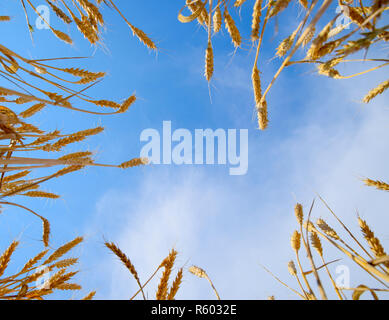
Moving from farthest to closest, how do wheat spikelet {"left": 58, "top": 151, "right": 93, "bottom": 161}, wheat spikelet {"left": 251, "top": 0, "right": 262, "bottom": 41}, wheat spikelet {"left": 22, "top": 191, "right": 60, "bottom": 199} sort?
wheat spikelet {"left": 22, "top": 191, "right": 60, "bottom": 199}
wheat spikelet {"left": 58, "top": 151, "right": 93, "bottom": 161}
wheat spikelet {"left": 251, "top": 0, "right": 262, "bottom": 41}

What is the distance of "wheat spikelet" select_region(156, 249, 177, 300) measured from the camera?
1.18 meters

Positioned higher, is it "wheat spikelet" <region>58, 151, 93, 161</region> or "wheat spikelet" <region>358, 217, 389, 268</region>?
"wheat spikelet" <region>58, 151, 93, 161</region>

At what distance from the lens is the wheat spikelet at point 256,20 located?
1.56m

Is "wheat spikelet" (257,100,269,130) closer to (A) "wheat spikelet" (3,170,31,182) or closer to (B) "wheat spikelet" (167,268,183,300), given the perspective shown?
(B) "wheat spikelet" (167,268,183,300)

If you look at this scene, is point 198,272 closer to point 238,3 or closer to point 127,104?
point 127,104

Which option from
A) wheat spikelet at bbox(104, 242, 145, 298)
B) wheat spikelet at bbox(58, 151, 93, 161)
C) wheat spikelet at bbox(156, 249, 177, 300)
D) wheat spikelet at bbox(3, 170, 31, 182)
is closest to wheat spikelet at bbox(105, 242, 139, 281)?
wheat spikelet at bbox(104, 242, 145, 298)

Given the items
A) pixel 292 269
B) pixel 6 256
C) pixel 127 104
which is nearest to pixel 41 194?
pixel 6 256

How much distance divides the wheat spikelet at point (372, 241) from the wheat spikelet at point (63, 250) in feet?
7.75

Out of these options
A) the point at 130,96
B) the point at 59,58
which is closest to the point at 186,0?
the point at 130,96

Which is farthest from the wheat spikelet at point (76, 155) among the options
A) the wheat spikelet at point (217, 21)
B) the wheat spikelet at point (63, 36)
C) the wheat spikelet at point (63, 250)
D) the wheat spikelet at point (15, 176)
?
the wheat spikelet at point (217, 21)

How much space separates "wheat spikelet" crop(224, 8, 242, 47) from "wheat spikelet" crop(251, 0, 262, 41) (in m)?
0.45

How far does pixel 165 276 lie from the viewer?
1272 mm

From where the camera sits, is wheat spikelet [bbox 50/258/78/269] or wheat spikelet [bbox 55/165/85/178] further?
wheat spikelet [bbox 50/258/78/269]
